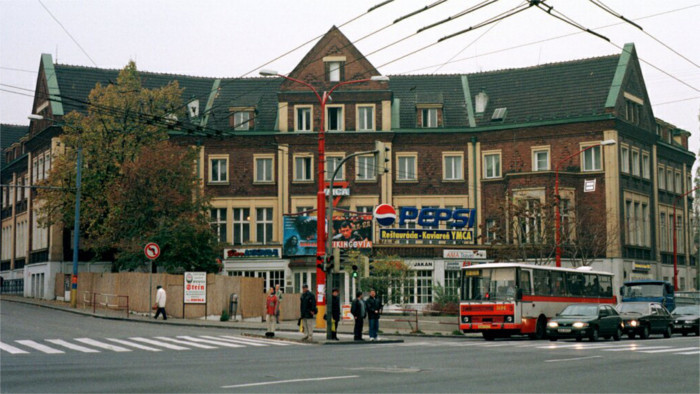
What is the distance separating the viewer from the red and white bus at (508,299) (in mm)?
32438

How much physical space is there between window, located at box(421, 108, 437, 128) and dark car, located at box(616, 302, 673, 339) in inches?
1049

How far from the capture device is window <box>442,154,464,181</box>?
2350 inches

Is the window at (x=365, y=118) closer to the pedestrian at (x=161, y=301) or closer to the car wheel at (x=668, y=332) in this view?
the pedestrian at (x=161, y=301)

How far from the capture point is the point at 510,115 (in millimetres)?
59594

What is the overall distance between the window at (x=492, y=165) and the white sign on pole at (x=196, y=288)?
23270 mm

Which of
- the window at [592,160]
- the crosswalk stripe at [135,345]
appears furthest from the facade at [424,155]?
the crosswalk stripe at [135,345]

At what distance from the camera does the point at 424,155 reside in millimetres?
59594

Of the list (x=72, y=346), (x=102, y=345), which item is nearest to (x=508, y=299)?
(x=102, y=345)

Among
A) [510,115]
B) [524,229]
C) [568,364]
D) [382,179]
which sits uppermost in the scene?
[510,115]

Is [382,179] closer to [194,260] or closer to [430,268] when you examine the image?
[430,268]

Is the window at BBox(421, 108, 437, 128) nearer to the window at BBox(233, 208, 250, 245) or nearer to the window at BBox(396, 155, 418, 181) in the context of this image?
the window at BBox(396, 155, 418, 181)

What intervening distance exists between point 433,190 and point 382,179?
11.1 ft

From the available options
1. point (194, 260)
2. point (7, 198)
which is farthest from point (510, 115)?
point (7, 198)

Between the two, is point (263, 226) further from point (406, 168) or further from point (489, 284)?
point (489, 284)
